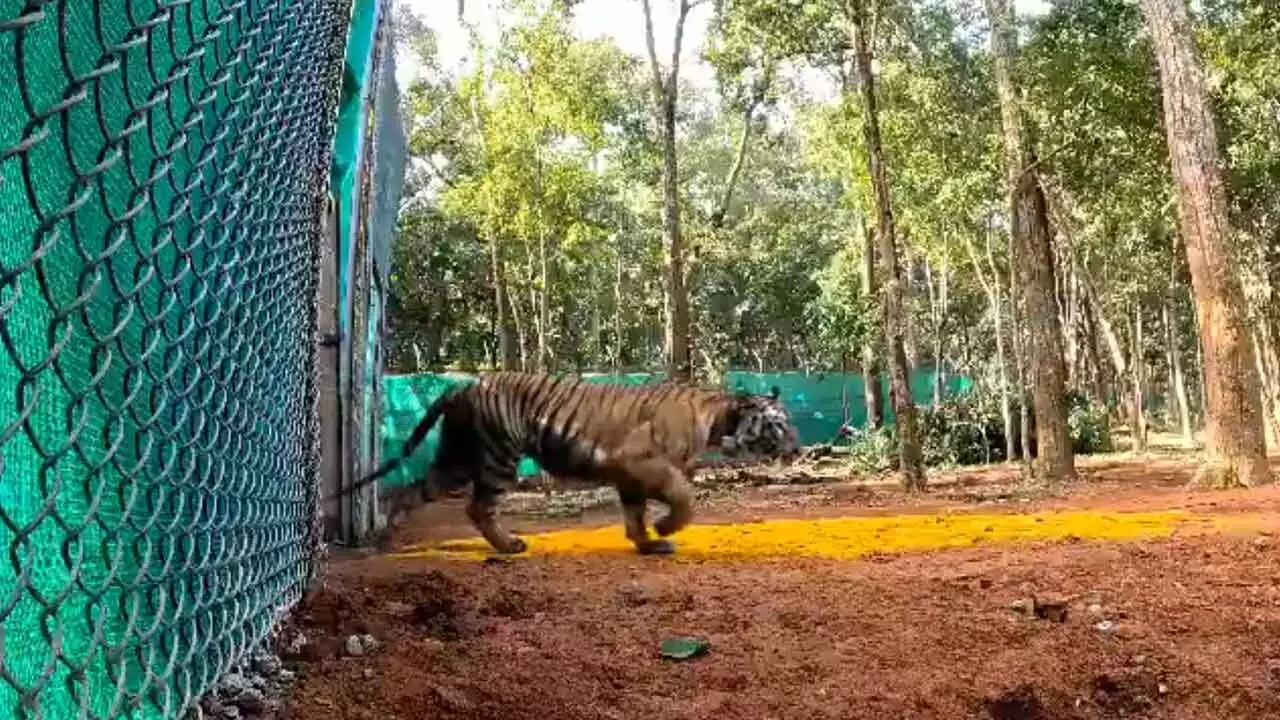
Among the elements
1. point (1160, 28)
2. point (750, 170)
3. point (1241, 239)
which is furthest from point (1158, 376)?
point (1160, 28)

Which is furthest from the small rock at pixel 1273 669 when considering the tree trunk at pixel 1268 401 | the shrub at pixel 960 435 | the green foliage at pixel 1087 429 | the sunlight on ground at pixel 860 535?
the green foliage at pixel 1087 429

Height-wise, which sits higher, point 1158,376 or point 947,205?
point 947,205

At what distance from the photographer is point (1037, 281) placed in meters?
13.7

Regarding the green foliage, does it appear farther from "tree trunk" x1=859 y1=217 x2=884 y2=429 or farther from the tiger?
the tiger

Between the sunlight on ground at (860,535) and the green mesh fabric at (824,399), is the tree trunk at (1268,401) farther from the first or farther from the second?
the sunlight on ground at (860,535)

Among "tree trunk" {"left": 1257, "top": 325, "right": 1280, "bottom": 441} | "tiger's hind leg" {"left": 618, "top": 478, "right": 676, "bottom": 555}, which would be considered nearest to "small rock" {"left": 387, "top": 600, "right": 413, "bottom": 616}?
"tiger's hind leg" {"left": 618, "top": 478, "right": 676, "bottom": 555}

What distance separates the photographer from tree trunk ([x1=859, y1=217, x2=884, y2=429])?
2167cm

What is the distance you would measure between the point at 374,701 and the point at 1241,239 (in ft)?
73.9

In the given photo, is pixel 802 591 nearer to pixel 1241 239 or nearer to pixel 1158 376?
pixel 1241 239

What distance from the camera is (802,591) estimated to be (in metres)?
4.70

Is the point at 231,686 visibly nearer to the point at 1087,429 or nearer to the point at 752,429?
the point at 752,429

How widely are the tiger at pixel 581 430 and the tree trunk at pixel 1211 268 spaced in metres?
4.85

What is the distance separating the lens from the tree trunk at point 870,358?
71.1 feet

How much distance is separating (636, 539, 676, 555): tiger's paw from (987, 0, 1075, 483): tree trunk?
8045 millimetres
